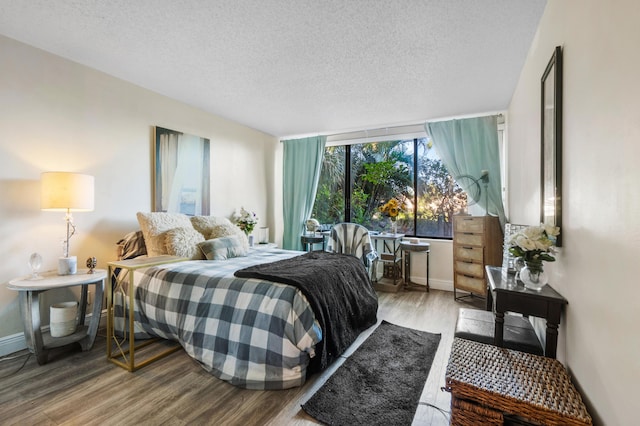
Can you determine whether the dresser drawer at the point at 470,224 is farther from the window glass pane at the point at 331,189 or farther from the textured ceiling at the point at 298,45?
the window glass pane at the point at 331,189

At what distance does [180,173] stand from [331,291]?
250cm

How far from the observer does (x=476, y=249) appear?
142 inches

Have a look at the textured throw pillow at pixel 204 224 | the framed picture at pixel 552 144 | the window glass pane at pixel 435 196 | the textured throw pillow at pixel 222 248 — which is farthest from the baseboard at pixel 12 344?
the window glass pane at pixel 435 196

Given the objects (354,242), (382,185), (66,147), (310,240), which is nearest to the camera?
(66,147)

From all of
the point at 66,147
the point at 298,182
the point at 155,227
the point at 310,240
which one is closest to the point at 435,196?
the point at 310,240

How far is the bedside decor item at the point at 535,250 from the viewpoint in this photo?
1.49 meters

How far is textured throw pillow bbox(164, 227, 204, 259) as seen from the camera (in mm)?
2838

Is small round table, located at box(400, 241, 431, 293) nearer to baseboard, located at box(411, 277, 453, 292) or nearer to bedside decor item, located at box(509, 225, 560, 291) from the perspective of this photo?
baseboard, located at box(411, 277, 453, 292)

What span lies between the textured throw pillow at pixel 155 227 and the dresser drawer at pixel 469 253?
3394mm

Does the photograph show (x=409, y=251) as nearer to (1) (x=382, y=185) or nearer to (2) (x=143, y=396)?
(1) (x=382, y=185)

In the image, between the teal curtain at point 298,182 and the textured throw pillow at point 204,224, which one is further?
the teal curtain at point 298,182

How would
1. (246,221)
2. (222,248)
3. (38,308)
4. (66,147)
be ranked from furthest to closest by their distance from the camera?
1. (246,221)
2. (222,248)
3. (66,147)
4. (38,308)

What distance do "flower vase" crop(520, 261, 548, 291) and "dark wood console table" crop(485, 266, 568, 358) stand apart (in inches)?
1.4

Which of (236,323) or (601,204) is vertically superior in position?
(601,204)
